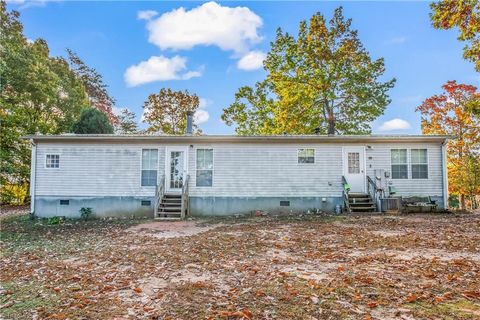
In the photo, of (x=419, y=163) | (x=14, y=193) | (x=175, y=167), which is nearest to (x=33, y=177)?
(x=175, y=167)

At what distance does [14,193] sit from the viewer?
1833 centimetres

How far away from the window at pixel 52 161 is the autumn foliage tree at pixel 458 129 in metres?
20.7

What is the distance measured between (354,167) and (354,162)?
8.3 inches

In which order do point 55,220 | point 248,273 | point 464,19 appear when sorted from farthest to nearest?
point 55,220
point 464,19
point 248,273

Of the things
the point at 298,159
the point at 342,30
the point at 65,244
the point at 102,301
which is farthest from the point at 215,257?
the point at 342,30

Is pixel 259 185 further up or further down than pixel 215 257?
further up

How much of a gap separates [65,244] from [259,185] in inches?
285

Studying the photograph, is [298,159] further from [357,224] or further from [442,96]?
[442,96]

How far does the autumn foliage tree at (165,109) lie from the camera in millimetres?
26750

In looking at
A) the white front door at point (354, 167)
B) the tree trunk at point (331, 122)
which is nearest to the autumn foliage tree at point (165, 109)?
the tree trunk at point (331, 122)

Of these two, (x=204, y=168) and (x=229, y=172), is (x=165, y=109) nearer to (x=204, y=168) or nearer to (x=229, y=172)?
(x=204, y=168)

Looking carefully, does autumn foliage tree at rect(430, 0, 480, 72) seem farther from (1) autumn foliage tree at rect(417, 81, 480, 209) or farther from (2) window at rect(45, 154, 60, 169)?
(2) window at rect(45, 154, 60, 169)

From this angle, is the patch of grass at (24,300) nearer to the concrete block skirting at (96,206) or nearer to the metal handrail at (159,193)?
the metal handrail at (159,193)

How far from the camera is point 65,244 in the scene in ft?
23.8
